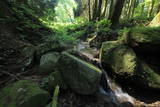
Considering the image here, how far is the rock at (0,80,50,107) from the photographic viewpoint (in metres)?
2.44

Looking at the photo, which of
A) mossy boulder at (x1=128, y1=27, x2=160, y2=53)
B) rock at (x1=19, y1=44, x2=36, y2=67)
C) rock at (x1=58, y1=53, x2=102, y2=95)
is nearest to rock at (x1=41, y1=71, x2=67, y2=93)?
rock at (x1=58, y1=53, x2=102, y2=95)

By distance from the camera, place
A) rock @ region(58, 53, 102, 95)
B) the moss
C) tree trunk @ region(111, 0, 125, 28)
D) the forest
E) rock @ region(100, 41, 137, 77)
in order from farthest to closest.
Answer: tree trunk @ region(111, 0, 125, 28) → the moss → rock @ region(100, 41, 137, 77) → rock @ region(58, 53, 102, 95) → the forest

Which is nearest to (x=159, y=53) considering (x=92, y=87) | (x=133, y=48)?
(x=133, y=48)

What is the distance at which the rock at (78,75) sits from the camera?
3711mm

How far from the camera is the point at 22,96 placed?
2555mm

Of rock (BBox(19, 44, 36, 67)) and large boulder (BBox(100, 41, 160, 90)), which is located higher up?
rock (BBox(19, 44, 36, 67))

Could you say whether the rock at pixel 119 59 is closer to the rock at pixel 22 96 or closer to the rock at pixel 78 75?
the rock at pixel 78 75

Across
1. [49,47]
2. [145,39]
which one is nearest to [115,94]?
[145,39]

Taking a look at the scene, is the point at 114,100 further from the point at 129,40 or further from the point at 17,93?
Result: the point at 17,93

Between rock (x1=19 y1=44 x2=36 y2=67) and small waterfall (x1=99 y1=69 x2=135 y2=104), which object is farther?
rock (x1=19 y1=44 x2=36 y2=67)

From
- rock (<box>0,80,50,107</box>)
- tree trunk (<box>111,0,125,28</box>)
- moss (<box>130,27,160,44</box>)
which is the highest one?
tree trunk (<box>111,0,125,28</box>)

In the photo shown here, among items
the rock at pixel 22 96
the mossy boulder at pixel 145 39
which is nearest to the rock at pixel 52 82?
the rock at pixel 22 96

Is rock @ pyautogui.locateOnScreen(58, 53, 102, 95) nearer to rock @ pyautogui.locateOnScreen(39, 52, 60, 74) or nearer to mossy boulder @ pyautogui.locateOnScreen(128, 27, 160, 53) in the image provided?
rock @ pyautogui.locateOnScreen(39, 52, 60, 74)

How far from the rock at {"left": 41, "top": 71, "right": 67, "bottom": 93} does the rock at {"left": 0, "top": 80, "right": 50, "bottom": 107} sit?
1.83 feet
